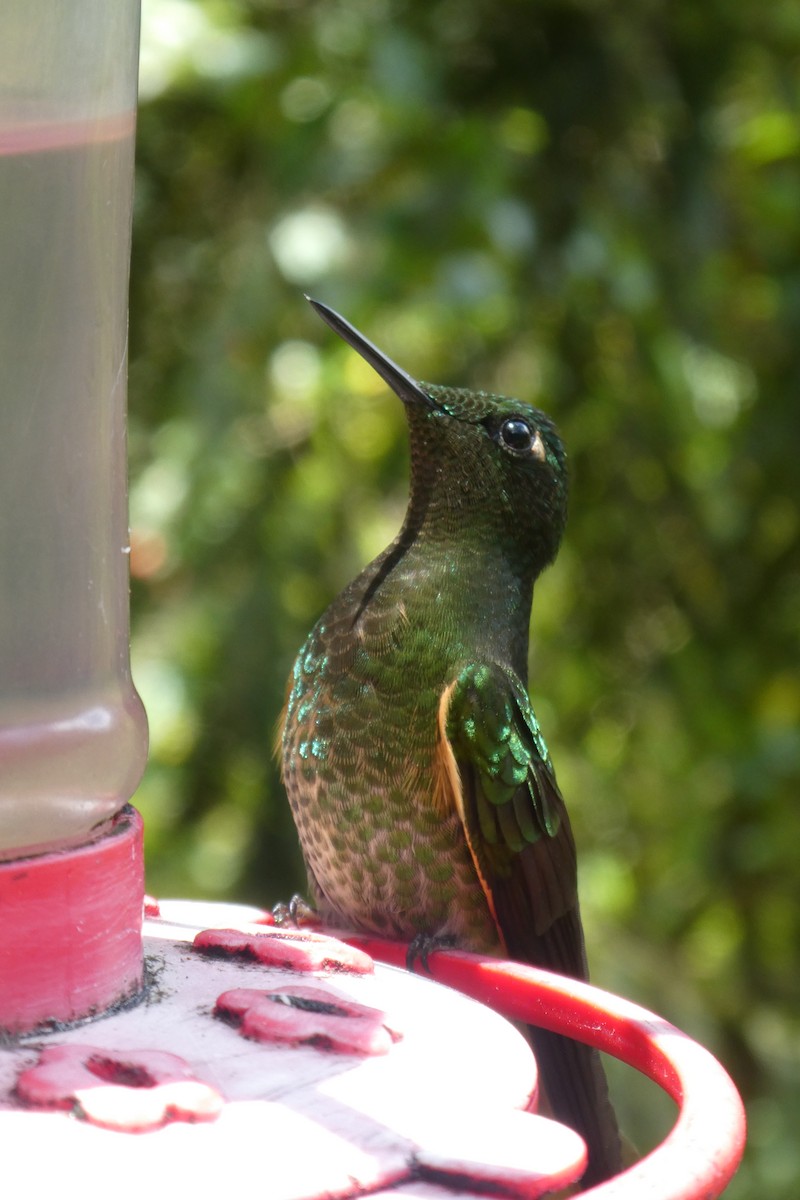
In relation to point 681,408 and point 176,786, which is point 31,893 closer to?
point 176,786

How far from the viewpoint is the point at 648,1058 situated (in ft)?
4.89

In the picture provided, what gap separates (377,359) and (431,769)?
65 cm

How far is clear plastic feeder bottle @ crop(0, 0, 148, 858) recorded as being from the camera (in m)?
1.50

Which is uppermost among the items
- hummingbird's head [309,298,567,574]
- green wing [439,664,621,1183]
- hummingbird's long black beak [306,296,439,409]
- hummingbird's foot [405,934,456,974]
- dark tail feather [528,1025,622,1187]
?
hummingbird's long black beak [306,296,439,409]

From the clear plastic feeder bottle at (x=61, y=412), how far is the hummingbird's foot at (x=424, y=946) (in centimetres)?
68

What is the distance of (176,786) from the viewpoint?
385 centimetres

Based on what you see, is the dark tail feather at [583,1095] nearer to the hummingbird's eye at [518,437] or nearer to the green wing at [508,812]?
the green wing at [508,812]

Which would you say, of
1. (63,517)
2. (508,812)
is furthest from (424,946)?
(63,517)

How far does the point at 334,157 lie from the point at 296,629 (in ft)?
3.43

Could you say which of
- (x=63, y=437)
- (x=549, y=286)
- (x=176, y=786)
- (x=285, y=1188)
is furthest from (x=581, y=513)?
(x=285, y=1188)

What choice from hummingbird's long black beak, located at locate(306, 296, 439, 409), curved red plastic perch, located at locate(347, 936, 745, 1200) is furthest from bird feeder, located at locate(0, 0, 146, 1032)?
hummingbird's long black beak, located at locate(306, 296, 439, 409)

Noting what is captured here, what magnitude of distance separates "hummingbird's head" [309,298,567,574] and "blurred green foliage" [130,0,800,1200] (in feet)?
1.98

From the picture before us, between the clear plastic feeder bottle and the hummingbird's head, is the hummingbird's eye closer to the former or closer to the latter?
the hummingbird's head

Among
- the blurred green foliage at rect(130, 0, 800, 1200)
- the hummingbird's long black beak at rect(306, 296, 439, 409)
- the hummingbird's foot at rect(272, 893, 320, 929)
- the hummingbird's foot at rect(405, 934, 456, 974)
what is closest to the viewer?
the hummingbird's foot at rect(405, 934, 456, 974)
